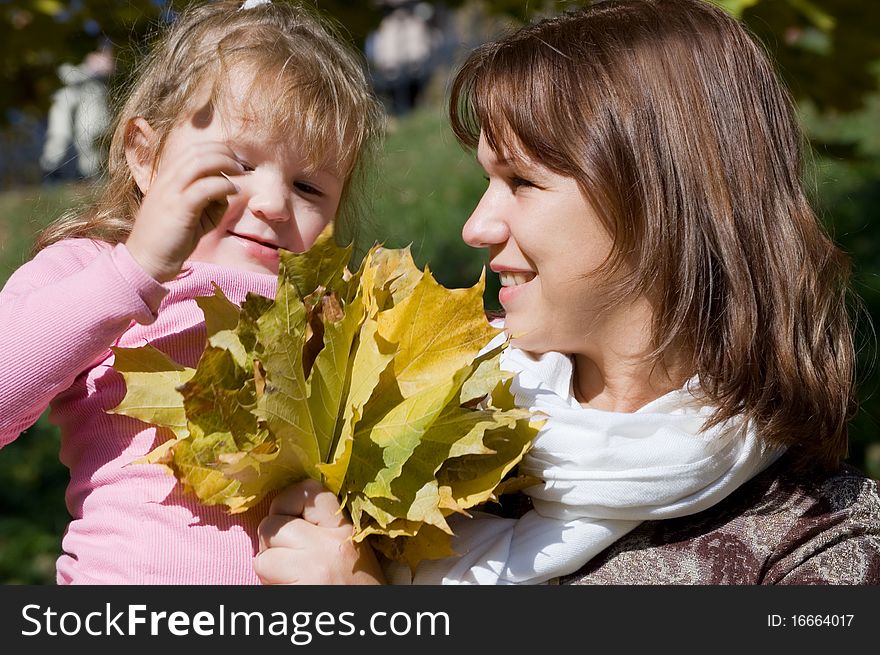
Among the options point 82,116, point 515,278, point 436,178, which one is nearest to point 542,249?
point 515,278

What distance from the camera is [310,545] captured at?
4.92 feet

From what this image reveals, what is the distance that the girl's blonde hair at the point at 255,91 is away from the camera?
6.10ft

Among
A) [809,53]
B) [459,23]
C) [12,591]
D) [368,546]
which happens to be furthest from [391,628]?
[459,23]

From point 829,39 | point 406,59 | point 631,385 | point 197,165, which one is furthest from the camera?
point 406,59

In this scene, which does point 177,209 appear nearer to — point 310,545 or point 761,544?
point 310,545

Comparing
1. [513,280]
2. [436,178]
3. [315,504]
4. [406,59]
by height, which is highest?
[513,280]

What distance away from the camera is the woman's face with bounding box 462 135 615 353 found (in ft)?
5.53

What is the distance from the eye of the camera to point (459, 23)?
13.3m

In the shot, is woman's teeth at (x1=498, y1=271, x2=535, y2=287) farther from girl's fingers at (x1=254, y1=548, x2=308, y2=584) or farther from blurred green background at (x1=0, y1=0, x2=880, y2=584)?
girl's fingers at (x1=254, y1=548, x2=308, y2=584)

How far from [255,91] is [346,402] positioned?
663mm

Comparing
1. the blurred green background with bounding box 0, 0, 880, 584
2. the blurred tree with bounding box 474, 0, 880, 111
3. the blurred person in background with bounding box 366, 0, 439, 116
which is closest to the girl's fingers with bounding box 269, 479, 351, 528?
the blurred green background with bounding box 0, 0, 880, 584

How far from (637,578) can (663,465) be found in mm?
183

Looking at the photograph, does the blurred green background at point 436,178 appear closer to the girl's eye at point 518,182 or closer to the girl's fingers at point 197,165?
the girl's eye at point 518,182

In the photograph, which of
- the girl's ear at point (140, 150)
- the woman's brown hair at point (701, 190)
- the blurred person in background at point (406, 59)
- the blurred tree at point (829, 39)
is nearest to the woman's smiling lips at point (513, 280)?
the woman's brown hair at point (701, 190)
